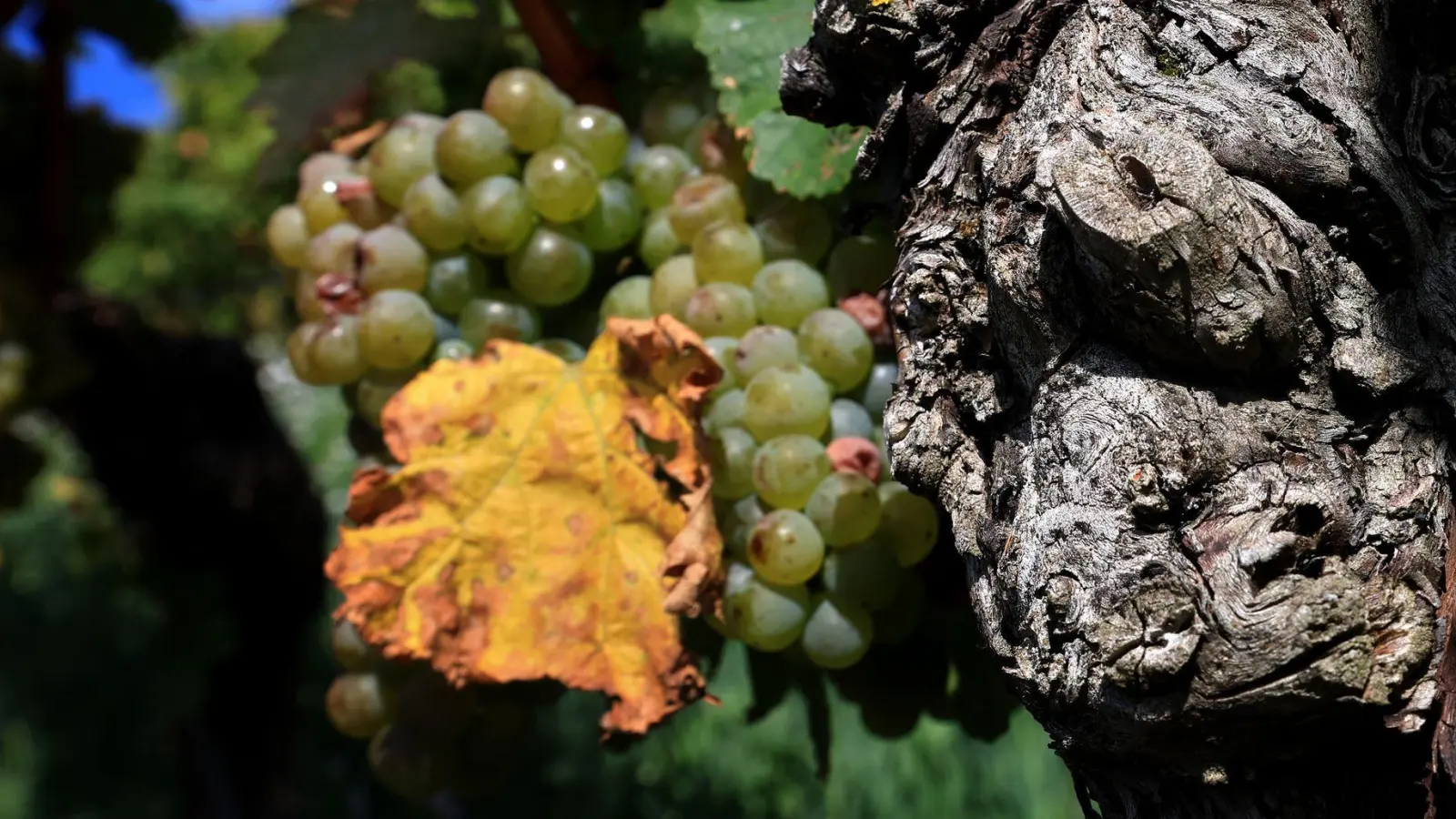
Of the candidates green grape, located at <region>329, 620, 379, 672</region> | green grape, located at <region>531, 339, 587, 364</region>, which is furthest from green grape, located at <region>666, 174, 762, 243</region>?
green grape, located at <region>329, 620, 379, 672</region>

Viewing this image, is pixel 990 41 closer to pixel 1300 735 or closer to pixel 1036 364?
pixel 1036 364

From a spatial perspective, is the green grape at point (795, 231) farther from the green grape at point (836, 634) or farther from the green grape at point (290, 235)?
the green grape at point (290, 235)

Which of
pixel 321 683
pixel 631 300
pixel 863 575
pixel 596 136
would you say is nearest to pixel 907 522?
pixel 863 575

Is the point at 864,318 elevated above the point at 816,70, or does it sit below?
below

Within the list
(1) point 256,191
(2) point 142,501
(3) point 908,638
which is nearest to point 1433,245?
(3) point 908,638

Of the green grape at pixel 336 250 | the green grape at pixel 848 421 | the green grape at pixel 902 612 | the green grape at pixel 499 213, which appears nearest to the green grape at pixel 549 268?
the green grape at pixel 499 213

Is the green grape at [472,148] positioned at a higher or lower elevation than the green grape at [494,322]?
higher

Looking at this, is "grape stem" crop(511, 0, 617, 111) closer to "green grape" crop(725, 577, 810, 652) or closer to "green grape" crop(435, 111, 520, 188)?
"green grape" crop(435, 111, 520, 188)
